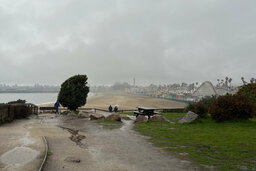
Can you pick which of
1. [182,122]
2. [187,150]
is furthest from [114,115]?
[187,150]

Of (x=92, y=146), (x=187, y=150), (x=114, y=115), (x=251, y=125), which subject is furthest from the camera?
(x=114, y=115)

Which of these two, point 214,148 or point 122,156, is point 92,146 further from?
point 214,148

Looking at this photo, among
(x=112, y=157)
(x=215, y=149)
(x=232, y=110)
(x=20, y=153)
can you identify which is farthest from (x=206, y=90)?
(x=20, y=153)

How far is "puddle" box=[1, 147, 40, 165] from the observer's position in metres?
6.49

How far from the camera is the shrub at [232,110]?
1585cm

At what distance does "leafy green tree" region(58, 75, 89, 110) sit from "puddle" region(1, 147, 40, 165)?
1855 cm

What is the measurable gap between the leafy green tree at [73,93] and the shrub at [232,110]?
17815mm

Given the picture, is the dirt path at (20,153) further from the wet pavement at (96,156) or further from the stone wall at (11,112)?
the stone wall at (11,112)

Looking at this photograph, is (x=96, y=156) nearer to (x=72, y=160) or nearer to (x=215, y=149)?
(x=72, y=160)

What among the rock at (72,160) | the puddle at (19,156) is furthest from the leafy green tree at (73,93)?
the rock at (72,160)

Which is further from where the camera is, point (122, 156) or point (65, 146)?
point (65, 146)

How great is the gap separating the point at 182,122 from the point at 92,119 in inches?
367

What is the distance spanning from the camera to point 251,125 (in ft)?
48.1

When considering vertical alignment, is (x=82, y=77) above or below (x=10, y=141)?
above
